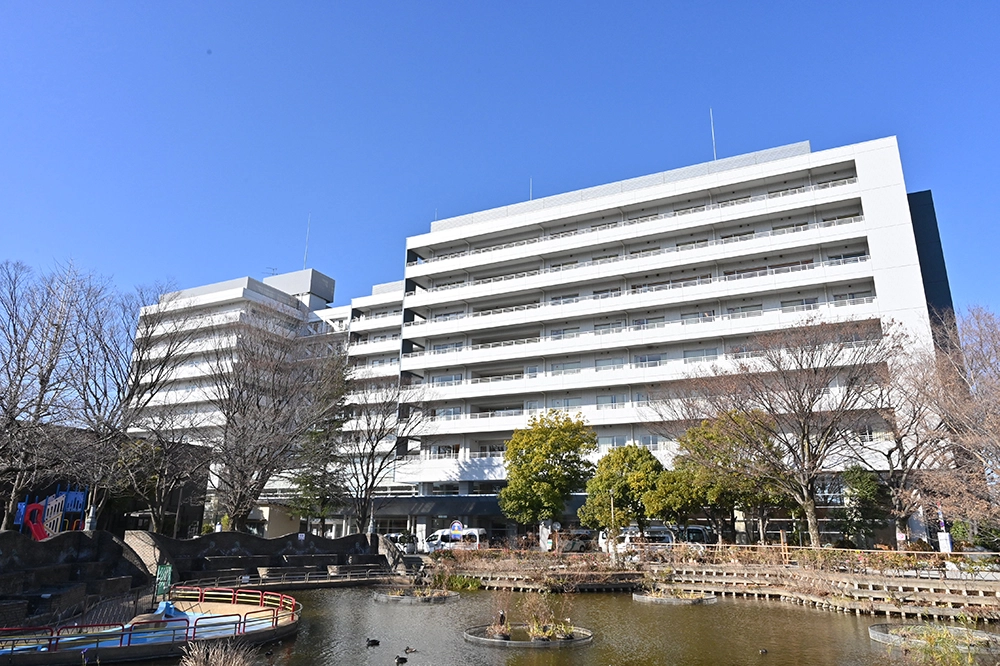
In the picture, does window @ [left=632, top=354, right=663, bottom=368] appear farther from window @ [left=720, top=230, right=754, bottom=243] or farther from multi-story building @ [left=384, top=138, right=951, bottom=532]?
window @ [left=720, top=230, right=754, bottom=243]

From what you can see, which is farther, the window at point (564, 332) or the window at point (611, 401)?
the window at point (564, 332)

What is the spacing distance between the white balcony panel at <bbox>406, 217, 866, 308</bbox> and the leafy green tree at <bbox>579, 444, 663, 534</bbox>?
15284 millimetres

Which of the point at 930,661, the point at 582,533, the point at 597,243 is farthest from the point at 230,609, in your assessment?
the point at 597,243

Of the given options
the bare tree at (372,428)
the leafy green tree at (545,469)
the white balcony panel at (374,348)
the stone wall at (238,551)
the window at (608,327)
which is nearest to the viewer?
the stone wall at (238,551)

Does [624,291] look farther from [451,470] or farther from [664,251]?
[451,470]

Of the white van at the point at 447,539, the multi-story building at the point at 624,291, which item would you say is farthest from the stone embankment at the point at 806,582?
the multi-story building at the point at 624,291

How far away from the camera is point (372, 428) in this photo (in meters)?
47.5

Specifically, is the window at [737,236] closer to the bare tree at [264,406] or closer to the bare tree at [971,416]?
the bare tree at [971,416]

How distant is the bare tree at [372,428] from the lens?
1821 inches

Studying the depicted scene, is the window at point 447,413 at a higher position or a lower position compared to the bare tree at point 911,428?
higher

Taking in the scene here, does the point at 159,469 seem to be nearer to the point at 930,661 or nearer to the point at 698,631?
the point at 698,631

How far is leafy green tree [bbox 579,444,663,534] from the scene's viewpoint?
36.4 meters

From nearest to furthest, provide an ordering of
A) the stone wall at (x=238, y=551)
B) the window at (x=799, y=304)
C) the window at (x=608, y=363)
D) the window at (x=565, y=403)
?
the stone wall at (x=238, y=551) < the window at (x=799, y=304) < the window at (x=608, y=363) < the window at (x=565, y=403)

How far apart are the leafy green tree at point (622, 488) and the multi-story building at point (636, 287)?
5.58m
